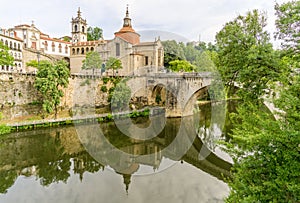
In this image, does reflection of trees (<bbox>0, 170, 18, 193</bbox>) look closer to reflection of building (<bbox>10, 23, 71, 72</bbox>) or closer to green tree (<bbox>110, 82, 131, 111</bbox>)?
green tree (<bbox>110, 82, 131, 111</bbox>)

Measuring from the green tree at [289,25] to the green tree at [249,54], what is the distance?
1.15 feet

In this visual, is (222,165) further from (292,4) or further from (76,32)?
(76,32)

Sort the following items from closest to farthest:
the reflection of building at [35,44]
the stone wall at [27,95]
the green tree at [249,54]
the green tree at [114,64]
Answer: the green tree at [249,54] < the stone wall at [27,95] < the green tree at [114,64] < the reflection of building at [35,44]

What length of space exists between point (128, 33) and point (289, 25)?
30155 mm

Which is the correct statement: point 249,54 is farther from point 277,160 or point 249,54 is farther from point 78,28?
point 78,28

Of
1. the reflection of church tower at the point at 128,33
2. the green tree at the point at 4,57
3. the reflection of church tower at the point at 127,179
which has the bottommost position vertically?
the reflection of church tower at the point at 127,179

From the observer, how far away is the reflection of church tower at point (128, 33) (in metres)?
33.7

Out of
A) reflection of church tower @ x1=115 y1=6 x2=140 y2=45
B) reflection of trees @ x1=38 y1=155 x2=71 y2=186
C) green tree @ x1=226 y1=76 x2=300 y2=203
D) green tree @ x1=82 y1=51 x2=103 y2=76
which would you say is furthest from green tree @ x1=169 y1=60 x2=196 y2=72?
green tree @ x1=226 y1=76 x2=300 y2=203

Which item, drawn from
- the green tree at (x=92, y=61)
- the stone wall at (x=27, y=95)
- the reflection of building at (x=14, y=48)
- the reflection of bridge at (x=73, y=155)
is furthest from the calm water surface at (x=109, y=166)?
the reflection of building at (x=14, y=48)

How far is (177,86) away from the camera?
24047 millimetres

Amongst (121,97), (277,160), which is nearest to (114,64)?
(121,97)

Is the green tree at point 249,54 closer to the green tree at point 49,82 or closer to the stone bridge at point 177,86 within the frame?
the stone bridge at point 177,86

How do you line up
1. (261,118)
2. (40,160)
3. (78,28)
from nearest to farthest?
(261,118) → (40,160) → (78,28)

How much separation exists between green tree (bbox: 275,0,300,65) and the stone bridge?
49.8ft
